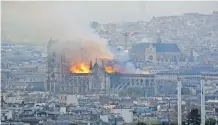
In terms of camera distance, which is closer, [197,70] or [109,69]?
[109,69]

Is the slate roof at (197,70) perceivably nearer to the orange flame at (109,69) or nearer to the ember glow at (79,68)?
the orange flame at (109,69)

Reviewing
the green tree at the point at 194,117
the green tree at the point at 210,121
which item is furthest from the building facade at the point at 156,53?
the green tree at the point at 210,121

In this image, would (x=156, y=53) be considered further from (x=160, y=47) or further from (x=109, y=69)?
(x=109, y=69)

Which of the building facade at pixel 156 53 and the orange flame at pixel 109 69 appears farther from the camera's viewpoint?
the building facade at pixel 156 53

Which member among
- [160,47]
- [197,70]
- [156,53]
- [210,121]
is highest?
[160,47]

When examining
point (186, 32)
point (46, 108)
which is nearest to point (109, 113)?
point (46, 108)

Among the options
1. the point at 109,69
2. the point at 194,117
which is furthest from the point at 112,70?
the point at 194,117
